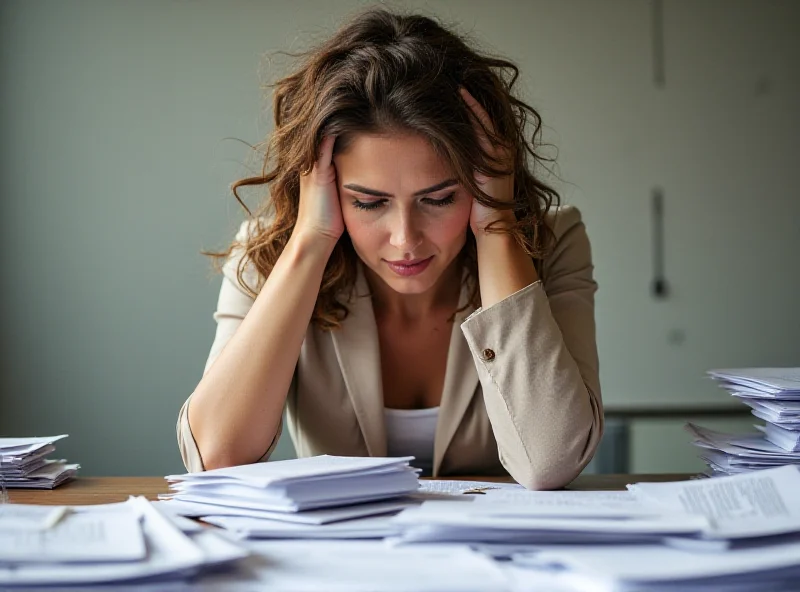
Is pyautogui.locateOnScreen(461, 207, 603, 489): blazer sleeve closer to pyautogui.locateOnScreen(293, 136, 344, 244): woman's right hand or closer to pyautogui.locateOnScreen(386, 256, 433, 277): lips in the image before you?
pyautogui.locateOnScreen(386, 256, 433, 277): lips

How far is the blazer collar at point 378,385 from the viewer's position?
158cm

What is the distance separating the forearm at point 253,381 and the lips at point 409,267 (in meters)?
0.15

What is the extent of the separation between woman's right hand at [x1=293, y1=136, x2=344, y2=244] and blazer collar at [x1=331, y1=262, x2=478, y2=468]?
198 millimetres

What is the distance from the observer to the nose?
1.42 metres

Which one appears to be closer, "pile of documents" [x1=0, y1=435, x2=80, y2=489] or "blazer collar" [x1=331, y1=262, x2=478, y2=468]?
"pile of documents" [x1=0, y1=435, x2=80, y2=489]

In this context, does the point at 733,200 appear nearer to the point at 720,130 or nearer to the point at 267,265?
the point at 720,130

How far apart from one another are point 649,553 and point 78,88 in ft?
10.3

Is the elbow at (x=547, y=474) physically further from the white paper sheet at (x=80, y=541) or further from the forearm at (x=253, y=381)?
the white paper sheet at (x=80, y=541)

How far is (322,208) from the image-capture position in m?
1.55

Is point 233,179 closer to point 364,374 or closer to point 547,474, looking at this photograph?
point 364,374

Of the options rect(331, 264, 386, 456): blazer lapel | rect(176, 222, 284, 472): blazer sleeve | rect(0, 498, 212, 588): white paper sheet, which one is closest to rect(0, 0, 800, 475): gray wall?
rect(176, 222, 284, 472): blazer sleeve

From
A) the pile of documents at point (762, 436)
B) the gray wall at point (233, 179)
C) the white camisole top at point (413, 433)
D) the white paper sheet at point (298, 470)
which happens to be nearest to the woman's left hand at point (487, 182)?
the white camisole top at point (413, 433)

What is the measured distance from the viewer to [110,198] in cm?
341

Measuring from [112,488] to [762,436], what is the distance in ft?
3.47
